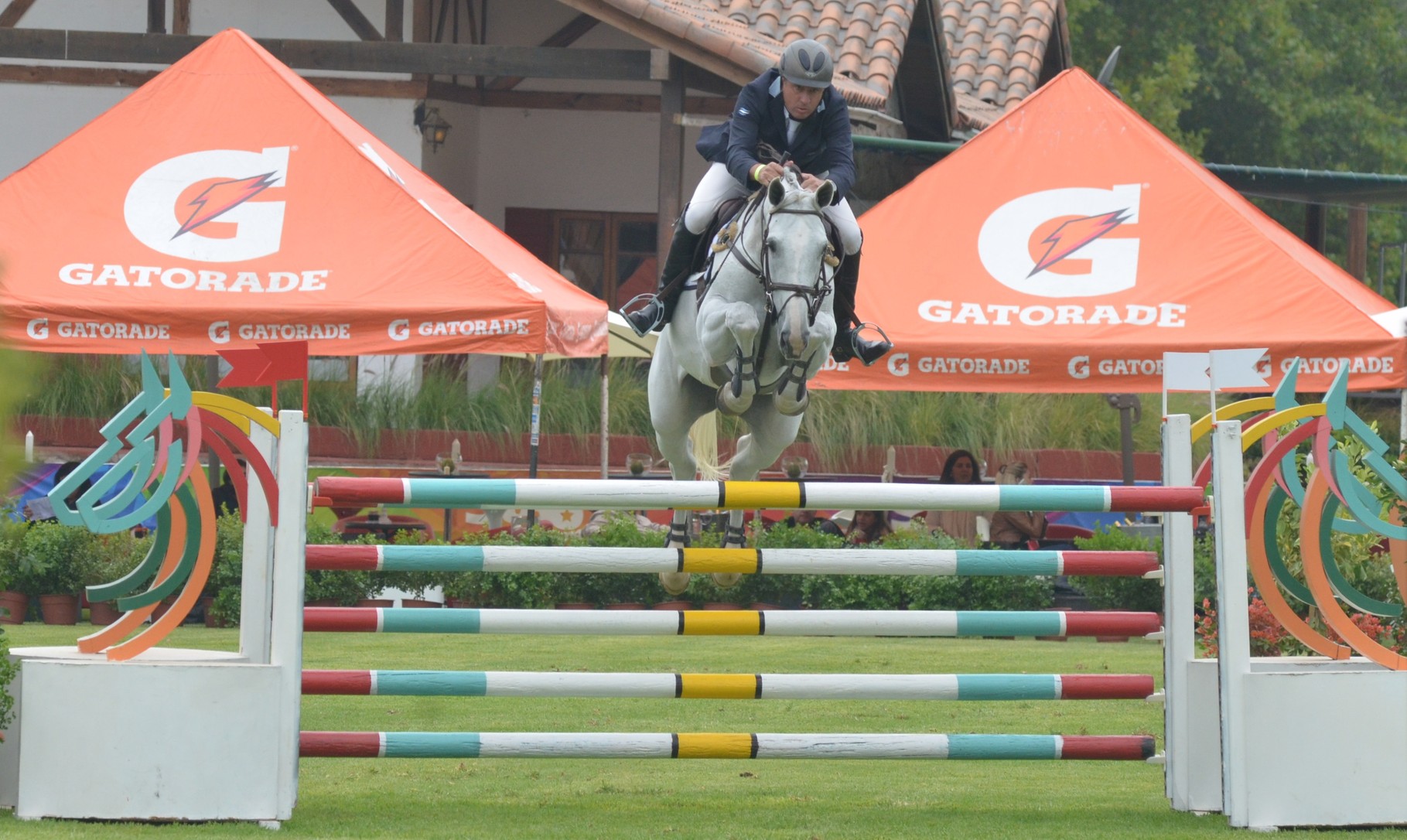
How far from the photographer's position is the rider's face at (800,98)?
20.3 feet

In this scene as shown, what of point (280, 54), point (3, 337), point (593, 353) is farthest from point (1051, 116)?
point (3, 337)

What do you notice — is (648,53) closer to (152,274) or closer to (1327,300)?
(152,274)

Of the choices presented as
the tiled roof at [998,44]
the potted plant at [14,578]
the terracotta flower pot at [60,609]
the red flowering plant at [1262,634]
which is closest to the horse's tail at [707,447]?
the red flowering plant at [1262,634]

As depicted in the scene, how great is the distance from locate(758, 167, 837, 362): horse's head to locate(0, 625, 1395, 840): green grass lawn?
1.60 m

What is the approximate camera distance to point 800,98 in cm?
620

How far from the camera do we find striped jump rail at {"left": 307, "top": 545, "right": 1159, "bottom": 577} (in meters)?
4.94

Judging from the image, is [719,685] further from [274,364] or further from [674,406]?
[674,406]

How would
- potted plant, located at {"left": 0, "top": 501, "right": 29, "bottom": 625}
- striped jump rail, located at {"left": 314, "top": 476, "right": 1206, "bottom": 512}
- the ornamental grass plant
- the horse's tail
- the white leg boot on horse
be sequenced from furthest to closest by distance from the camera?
the ornamental grass plant, potted plant, located at {"left": 0, "top": 501, "right": 29, "bottom": 625}, the horse's tail, the white leg boot on horse, striped jump rail, located at {"left": 314, "top": 476, "right": 1206, "bottom": 512}

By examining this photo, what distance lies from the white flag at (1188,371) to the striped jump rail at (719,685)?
0.96 m

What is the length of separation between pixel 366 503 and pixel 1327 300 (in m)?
6.71

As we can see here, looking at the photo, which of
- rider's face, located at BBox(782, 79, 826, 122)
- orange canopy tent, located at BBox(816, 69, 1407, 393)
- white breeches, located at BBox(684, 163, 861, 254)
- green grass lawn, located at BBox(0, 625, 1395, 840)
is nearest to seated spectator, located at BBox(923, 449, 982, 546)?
orange canopy tent, located at BBox(816, 69, 1407, 393)

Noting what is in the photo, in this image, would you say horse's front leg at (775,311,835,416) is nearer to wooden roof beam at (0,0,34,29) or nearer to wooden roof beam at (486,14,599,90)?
wooden roof beam at (486,14,599,90)

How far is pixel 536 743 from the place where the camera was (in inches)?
195

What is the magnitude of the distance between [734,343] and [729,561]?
1.20m
